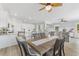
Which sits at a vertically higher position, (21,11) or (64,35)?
(21,11)

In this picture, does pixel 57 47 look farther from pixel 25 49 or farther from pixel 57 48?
pixel 25 49

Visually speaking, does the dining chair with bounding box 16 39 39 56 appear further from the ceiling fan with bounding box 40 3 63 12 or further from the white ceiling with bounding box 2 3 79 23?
the ceiling fan with bounding box 40 3 63 12

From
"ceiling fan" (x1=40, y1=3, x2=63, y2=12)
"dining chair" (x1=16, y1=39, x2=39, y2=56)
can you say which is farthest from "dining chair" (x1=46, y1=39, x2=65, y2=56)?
"ceiling fan" (x1=40, y1=3, x2=63, y2=12)

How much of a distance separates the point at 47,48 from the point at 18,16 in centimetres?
70

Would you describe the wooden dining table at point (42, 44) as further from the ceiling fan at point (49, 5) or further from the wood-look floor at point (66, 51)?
the ceiling fan at point (49, 5)

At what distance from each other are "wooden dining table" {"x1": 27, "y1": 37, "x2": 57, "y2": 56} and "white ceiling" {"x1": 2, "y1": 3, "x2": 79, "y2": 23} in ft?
1.07

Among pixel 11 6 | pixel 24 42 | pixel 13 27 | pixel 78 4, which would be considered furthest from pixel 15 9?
pixel 78 4

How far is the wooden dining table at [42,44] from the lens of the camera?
88.4 inches

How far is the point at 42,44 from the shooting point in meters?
2.25

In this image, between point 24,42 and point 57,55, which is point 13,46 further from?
point 57,55

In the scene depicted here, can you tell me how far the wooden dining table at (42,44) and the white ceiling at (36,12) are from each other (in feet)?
1.07

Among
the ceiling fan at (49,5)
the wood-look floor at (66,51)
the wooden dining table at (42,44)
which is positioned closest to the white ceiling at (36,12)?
the ceiling fan at (49,5)

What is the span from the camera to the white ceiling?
2.24 m

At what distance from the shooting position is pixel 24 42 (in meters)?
2.27
